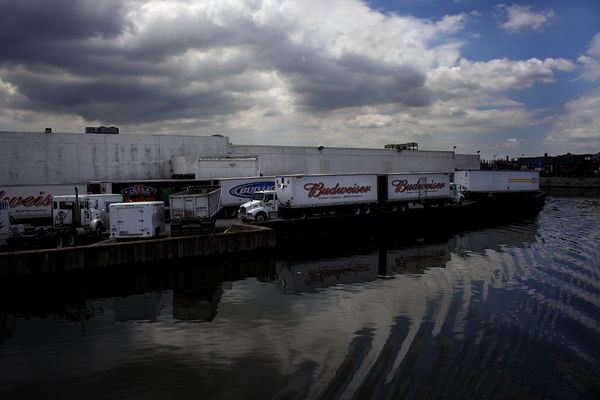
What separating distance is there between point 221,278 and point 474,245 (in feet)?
62.0

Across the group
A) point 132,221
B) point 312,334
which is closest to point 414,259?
point 312,334

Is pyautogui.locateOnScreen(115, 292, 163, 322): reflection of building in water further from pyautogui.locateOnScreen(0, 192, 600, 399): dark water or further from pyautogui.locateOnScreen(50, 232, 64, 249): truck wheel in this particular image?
pyautogui.locateOnScreen(50, 232, 64, 249): truck wheel

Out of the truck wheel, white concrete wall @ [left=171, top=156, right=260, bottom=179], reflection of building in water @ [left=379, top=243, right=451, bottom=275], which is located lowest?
reflection of building in water @ [left=379, top=243, right=451, bottom=275]

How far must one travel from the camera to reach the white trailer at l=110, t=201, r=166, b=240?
20.8m

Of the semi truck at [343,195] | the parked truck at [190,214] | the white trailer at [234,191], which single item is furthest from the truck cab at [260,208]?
the parked truck at [190,214]

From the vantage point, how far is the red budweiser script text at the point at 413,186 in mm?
36938

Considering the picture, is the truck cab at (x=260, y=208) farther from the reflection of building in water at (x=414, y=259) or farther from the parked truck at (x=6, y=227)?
the parked truck at (x=6, y=227)

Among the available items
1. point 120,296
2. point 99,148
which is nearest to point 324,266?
point 120,296

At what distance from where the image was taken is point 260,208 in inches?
1171

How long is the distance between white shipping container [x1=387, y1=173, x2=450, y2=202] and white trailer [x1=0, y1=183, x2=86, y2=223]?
1150 inches

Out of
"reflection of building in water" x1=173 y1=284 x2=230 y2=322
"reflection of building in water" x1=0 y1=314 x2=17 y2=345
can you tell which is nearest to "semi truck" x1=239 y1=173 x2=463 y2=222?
"reflection of building in water" x1=173 y1=284 x2=230 y2=322

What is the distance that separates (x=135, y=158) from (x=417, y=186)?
32667 millimetres

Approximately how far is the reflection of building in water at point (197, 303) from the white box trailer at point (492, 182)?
41579 millimetres

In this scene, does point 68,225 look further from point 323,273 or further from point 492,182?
point 492,182
